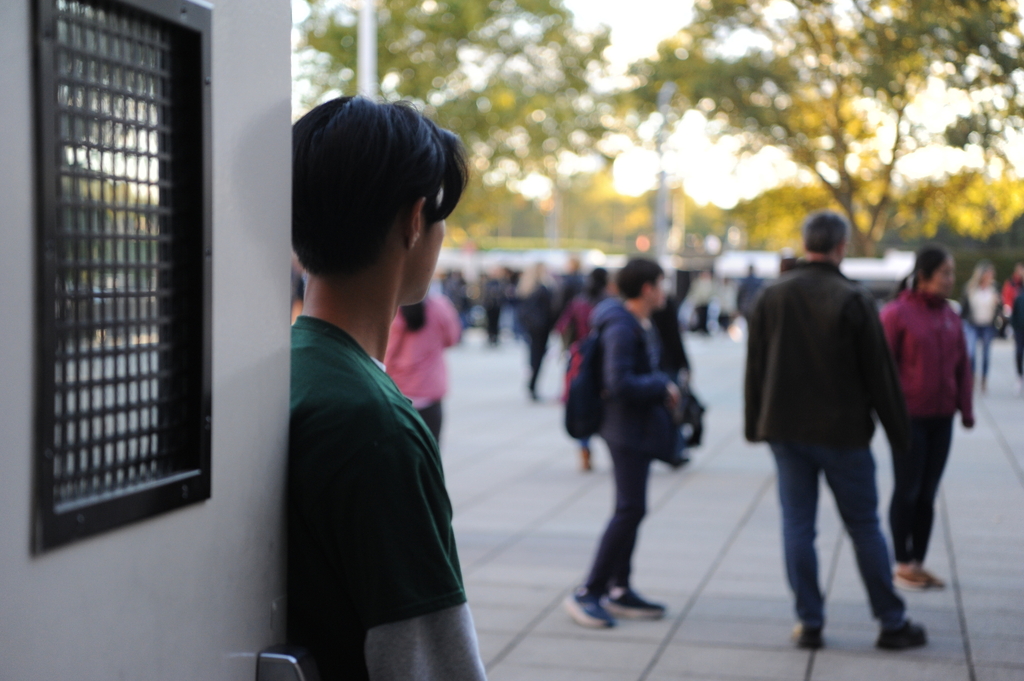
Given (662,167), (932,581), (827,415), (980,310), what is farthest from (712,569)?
(662,167)

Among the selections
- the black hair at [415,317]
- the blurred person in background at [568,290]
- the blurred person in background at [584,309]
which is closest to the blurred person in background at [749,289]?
the blurred person in background at [568,290]

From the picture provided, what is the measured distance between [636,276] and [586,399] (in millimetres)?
723

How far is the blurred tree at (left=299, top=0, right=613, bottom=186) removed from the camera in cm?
2391

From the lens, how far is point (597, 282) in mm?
12367

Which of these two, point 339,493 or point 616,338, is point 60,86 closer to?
point 339,493

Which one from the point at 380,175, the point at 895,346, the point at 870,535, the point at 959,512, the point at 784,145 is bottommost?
the point at 959,512

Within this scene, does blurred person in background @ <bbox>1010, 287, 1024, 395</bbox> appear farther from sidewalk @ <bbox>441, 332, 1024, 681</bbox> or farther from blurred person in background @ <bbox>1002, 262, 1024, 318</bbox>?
sidewalk @ <bbox>441, 332, 1024, 681</bbox>

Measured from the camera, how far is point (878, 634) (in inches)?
211

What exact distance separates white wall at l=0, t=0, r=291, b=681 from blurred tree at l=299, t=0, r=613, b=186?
71.8ft

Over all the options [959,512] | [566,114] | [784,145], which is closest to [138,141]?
[959,512]

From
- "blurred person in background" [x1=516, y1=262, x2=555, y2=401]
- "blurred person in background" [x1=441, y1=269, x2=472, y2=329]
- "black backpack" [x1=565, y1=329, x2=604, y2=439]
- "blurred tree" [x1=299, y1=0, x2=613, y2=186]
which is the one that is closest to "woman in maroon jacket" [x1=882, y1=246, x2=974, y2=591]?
"black backpack" [x1=565, y1=329, x2=604, y2=439]

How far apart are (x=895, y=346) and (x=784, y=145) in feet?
51.0

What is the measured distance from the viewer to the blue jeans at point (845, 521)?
5.19m

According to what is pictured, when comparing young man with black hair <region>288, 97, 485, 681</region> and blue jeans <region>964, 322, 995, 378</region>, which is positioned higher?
young man with black hair <region>288, 97, 485, 681</region>
